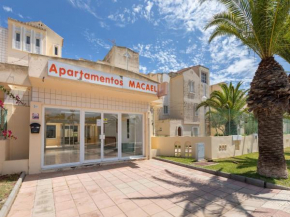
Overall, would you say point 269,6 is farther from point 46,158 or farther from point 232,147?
point 46,158

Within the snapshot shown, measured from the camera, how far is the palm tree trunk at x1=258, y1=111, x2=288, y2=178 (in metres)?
6.43

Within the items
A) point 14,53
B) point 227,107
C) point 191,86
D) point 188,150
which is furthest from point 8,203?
point 191,86

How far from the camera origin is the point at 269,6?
6191mm

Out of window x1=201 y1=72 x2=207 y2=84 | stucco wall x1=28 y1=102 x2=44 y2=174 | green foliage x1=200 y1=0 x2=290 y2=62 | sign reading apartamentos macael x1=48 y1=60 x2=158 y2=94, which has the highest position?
window x1=201 y1=72 x2=207 y2=84

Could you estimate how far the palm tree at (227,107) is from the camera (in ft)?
40.6

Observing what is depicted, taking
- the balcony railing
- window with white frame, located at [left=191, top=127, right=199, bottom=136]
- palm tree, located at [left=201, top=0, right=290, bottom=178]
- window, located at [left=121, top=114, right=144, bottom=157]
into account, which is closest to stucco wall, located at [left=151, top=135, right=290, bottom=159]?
window, located at [left=121, top=114, right=144, bottom=157]

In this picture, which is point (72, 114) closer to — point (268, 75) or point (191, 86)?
point (268, 75)

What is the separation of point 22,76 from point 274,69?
1111cm

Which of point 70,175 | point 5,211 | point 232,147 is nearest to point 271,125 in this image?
point 232,147

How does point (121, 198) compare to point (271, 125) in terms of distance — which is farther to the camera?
point (271, 125)

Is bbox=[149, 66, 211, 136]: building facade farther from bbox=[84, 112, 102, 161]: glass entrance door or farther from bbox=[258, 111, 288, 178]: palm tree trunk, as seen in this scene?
bbox=[258, 111, 288, 178]: palm tree trunk

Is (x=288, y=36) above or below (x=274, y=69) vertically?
above

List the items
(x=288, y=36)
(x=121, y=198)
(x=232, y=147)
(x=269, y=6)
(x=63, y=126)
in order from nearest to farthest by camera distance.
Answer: (x=121, y=198) < (x=269, y=6) < (x=288, y=36) < (x=63, y=126) < (x=232, y=147)

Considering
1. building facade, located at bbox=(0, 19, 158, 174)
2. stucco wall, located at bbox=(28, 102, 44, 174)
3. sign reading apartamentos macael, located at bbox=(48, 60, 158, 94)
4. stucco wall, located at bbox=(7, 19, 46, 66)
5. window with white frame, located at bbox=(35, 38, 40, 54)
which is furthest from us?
window with white frame, located at bbox=(35, 38, 40, 54)
